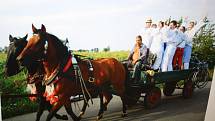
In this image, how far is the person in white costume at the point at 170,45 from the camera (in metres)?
2.77

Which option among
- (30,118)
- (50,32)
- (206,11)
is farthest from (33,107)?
(206,11)

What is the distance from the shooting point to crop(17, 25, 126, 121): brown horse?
211 centimetres

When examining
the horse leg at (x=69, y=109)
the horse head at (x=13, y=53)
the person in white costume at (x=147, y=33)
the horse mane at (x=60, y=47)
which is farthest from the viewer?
the person in white costume at (x=147, y=33)

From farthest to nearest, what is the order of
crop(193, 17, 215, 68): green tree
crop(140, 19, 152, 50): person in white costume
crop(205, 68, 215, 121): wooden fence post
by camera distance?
crop(205, 68, 215, 121): wooden fence post, crop(193, 17, 215, 68): green tree, crop(140, 19, 152, 50): person in white costume

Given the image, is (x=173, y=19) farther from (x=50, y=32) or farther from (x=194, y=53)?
(x=50, y=32)

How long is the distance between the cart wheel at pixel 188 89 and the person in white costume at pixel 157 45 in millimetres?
380

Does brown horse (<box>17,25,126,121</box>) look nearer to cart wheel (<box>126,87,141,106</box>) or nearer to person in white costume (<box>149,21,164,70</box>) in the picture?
cart wheel (<box>126,87,141,106</box>)

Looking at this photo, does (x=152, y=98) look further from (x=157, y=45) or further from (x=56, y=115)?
(x=56, y=115)

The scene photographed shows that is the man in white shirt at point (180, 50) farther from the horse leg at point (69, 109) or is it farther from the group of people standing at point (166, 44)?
the horse leg at point (69, 109)

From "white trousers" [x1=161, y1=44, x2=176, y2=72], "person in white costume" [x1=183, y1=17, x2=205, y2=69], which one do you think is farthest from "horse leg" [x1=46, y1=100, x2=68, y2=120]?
"person in white costume" [x1=183, y1=17, x2=205, y2=69]

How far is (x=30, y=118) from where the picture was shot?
2207 mm

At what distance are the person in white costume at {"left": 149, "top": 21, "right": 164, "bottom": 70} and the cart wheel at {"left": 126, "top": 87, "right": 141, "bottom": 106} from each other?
224 millimetres

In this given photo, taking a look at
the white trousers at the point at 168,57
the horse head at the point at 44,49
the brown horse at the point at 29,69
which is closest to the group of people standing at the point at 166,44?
the white trousers at the point at 168,57

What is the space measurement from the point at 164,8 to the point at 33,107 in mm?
1134
